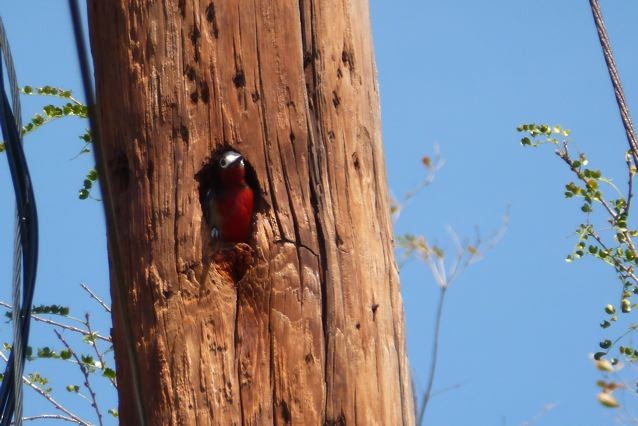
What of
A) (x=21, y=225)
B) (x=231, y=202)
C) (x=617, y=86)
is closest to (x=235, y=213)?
(x=231, y=202)

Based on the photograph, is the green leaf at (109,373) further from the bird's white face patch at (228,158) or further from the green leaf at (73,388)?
the bird's white face patch at (228,158)

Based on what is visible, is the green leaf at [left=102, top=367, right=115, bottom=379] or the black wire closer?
the black wire

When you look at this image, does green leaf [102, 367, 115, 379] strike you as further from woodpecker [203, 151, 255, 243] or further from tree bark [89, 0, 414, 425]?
woodpecker [203, 151, 255, 243]

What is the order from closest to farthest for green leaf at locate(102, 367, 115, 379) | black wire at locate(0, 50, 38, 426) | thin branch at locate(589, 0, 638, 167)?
black wire at locate(0, 50, 38, 426) → thin branch at locate(589, 0, 638, 167) → green leaf at locate(102, 367, 115, 379)

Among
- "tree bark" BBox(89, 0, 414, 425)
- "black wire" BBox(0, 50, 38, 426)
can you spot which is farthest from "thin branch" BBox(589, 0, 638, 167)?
→ "black wire" BBox(0, 50, 38, 426)

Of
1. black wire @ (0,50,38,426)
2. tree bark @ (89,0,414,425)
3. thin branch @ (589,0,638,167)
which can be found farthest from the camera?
thin branch @ (589,0,638,167)

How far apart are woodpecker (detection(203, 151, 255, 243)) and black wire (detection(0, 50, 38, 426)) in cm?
41

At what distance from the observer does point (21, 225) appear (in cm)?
227

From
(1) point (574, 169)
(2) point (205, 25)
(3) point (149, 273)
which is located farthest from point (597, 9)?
(3) point (149, 273)

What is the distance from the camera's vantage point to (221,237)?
7.15 feet

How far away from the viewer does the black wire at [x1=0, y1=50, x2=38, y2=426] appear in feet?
7.37

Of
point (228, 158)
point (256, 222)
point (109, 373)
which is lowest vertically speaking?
point (256, 222)

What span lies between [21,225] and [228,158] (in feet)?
1.66

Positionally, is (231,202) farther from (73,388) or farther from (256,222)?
(73,388)
